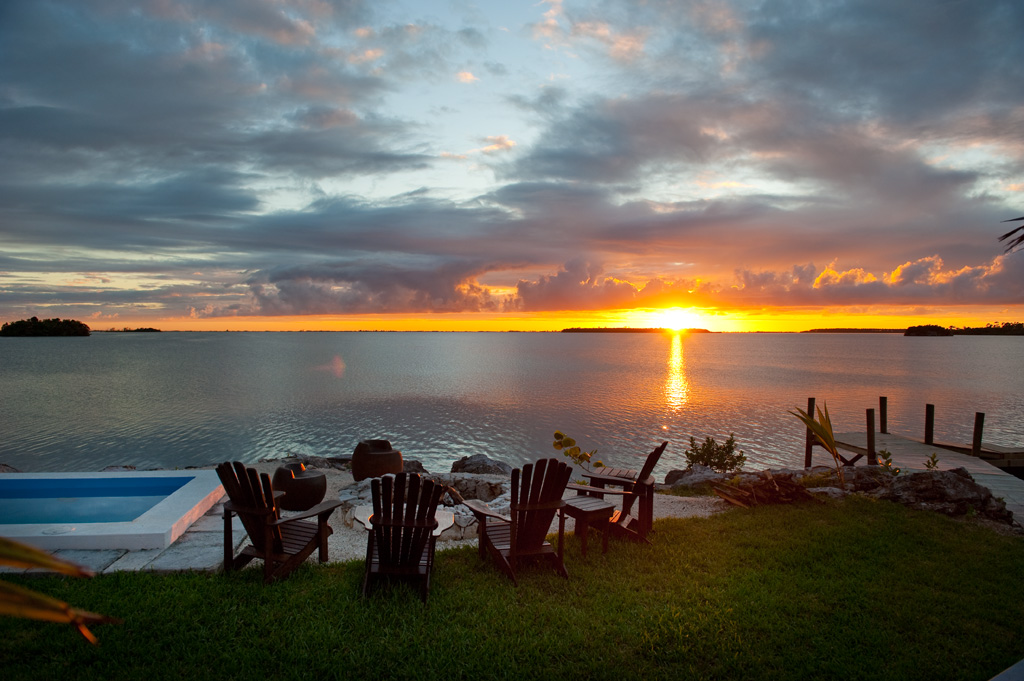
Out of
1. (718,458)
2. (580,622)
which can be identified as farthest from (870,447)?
(580,622)

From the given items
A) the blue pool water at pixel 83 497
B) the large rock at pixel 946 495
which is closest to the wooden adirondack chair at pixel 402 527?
the blue pool water at pixel 83 497

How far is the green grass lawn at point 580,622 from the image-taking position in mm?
4359

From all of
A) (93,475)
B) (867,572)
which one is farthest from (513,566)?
(93,475)

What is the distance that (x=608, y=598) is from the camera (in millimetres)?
5500

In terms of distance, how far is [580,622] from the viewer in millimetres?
5004

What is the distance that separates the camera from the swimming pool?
24.7 ft

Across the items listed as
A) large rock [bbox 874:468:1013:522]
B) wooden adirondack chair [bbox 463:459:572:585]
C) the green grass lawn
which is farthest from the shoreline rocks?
wooden adirondack chair [bbox 463:459:572:585]

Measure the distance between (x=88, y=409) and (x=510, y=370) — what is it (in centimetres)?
4244

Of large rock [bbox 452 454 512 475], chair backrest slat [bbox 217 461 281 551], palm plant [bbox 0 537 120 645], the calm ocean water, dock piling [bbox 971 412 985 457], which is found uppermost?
palm plant [bbox 0 537 120 645]

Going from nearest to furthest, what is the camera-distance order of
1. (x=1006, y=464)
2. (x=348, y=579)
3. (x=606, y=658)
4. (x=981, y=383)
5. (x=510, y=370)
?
1. (x=606, y=658)
2. (x=348, y=579)
3. (x=1006, y=464)
4. (x=981, y=383)
5. (x=510, y=370)

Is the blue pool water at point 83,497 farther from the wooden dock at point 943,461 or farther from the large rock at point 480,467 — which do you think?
the wooden dock at point 943,461

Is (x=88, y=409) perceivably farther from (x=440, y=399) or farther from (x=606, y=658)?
(x=606, y=658)

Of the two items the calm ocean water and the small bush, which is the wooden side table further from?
the calm ocean water

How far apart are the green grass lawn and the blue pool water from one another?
12.6 feet
